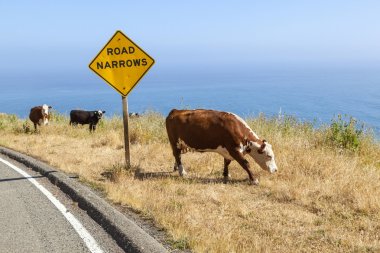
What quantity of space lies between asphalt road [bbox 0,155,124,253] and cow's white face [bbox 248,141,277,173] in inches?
157

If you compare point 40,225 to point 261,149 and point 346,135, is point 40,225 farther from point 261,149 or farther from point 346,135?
point 346,135

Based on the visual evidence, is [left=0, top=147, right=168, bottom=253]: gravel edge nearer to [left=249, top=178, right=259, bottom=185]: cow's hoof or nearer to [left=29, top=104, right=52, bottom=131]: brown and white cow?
[left=249, top=178, right=259, bottom=185]: cow's hoof

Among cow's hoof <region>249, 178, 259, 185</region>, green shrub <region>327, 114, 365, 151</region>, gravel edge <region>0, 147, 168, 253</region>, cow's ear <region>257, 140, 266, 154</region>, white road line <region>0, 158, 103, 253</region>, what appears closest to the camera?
gravel edge <region>0, 147, 168, 253</region>

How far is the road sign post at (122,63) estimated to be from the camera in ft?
34.4

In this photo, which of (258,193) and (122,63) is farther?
(122,63)

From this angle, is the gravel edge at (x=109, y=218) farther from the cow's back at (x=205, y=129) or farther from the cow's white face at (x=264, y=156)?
the cow's white face at (x=264, y=156)

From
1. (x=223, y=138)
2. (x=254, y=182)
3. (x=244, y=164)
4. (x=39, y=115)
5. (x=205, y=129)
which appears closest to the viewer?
(x=254, y=182)

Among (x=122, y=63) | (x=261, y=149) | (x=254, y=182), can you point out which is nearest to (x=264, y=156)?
(x=261, y=149)

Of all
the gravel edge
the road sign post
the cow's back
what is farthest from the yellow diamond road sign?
the gravel edge

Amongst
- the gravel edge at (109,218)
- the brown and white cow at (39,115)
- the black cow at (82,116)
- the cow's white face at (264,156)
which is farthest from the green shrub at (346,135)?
the brown and white cow at (39,115)

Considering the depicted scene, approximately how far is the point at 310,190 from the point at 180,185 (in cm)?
252

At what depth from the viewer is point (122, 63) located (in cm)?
1058

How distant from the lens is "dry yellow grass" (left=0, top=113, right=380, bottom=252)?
5.73 meters

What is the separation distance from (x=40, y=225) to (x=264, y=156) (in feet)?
16.0
